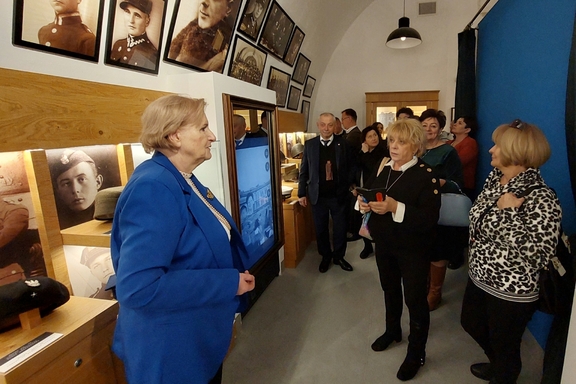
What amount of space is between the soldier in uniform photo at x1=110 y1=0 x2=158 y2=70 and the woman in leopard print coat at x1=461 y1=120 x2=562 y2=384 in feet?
6.47

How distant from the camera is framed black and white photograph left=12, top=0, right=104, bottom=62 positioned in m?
1.22

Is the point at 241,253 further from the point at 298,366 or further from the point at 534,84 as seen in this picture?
the point at 534,84

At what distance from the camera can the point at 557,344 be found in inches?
60.3

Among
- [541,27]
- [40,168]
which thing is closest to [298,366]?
[40,168]

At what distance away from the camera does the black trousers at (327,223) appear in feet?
11.2

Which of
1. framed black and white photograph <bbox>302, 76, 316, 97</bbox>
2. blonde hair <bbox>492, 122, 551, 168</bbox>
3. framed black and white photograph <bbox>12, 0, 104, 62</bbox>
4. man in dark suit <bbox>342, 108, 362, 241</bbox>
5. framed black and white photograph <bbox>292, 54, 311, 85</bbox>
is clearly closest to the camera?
framed black and white photograph <bbox>12, 0, 104, 62</bbox>

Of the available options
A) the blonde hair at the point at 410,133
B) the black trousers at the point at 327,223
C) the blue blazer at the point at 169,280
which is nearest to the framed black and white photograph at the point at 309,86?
the black trousers at the point at 327,223

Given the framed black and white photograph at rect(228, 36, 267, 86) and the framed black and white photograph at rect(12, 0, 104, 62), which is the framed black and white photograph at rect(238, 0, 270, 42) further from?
the framed black and white photograph at rect(12, 0, 104, 62)

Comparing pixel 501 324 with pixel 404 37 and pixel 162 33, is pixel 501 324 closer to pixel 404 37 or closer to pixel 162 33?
pixel 162 33

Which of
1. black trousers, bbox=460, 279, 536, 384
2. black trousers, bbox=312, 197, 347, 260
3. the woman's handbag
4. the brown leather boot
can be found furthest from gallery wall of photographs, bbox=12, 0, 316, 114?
the brown leather boot

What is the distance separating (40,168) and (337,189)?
8.43 ft

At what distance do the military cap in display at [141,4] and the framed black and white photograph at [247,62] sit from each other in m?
1.15

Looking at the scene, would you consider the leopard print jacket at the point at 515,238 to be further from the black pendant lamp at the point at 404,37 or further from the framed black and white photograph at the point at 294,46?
the black pendant lamp at the point at 404,37

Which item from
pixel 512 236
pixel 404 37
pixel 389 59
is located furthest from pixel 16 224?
pixel 389 59
